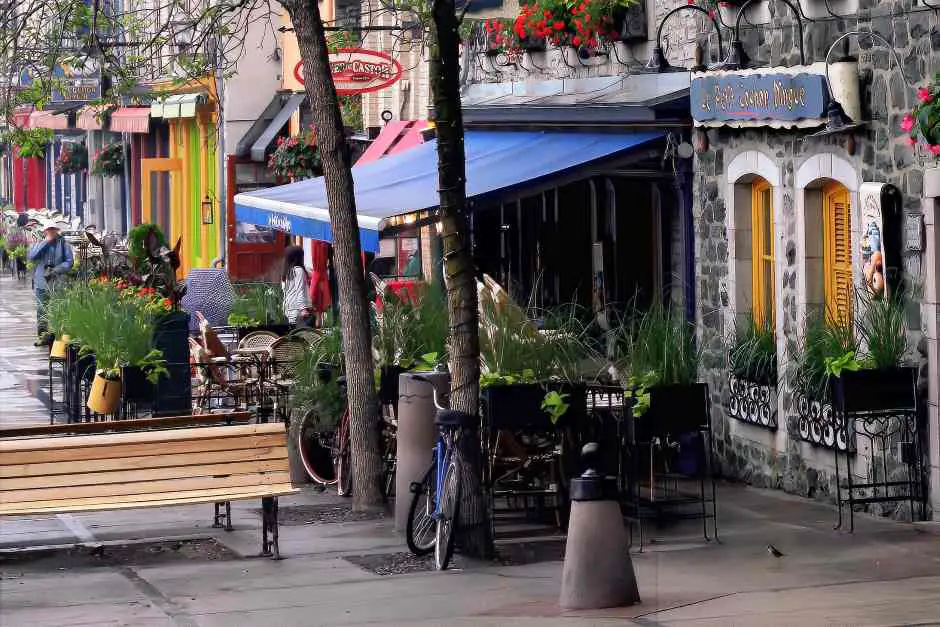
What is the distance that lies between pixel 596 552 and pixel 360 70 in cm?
1299

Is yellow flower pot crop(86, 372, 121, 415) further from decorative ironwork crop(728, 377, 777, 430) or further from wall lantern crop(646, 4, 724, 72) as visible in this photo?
wall lantern crop(646, 4, 724, 72)

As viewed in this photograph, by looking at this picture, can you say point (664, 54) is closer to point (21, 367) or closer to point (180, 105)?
point (21, 367)

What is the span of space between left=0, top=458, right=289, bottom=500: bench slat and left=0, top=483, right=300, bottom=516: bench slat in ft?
0.31

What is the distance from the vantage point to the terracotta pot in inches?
427

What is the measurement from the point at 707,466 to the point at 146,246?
24.2 ft

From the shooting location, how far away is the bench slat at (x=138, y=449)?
10.4 metres

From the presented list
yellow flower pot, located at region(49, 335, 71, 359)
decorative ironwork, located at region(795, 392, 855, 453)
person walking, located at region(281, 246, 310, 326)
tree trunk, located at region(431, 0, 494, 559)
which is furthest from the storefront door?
tree trunk, located at region(431, 0, 494, 559)

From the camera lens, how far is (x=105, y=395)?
14.8 meters

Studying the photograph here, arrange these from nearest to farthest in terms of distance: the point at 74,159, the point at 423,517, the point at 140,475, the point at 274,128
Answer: the point at 140,475
the point at 423,517
the point at 274,128
the point at 74,159

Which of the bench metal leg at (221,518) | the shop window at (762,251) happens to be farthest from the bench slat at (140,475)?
the shop window at (762,251)

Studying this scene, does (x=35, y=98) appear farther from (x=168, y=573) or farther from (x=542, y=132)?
(x=168, y=573)

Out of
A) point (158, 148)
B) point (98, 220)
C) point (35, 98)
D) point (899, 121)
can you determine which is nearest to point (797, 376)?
point (899, 121)

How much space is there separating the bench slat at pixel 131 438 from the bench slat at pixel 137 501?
0.31 meters

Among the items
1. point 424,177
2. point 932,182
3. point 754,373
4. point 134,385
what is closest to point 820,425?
point 754,373
